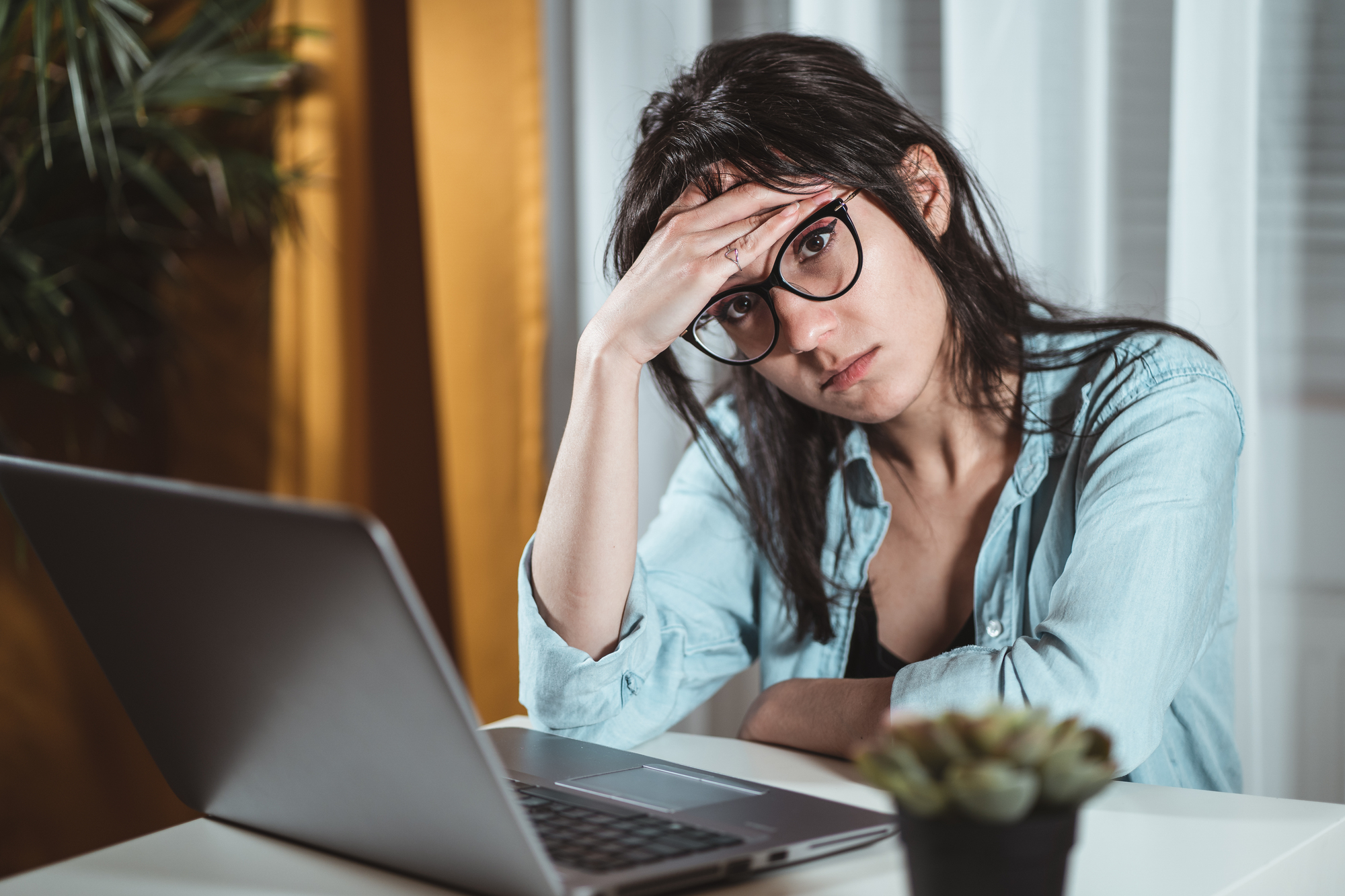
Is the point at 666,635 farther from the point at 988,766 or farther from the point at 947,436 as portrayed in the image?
the point at 988,766

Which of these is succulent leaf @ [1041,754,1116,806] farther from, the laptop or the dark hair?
the dark hair

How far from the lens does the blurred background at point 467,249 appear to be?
1459mm

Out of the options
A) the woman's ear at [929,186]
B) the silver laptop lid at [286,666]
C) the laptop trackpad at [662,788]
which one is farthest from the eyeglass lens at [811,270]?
the silver laptop lid at [286,666]

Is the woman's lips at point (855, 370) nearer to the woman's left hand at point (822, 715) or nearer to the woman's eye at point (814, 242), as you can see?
the woman's eye at point (814, 242)

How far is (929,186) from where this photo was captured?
3.87 ft

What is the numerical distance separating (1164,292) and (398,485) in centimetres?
152

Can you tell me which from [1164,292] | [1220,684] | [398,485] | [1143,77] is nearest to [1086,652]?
[1220,684]

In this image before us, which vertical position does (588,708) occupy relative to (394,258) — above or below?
below

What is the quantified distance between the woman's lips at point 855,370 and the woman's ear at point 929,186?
15 cm

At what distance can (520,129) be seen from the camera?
79.8 inches

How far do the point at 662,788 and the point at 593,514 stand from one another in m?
0.34

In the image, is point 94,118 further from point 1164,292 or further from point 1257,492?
point 1257,492

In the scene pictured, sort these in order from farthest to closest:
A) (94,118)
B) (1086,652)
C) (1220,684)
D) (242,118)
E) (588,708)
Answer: (242,118)
(94,118)
(1220,684)
(588,708)
(1086,652)

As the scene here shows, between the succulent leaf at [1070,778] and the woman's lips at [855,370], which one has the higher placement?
the woman's lips at [855,370]
